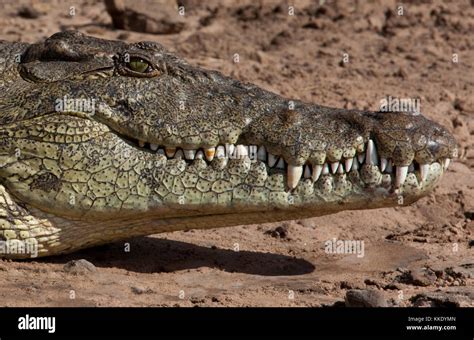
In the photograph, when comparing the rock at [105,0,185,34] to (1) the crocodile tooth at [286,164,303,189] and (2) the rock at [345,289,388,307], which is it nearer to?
(1) the crocodile tooth at [286,164,303,189]

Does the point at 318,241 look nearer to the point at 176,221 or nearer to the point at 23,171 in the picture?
the point at 176,221

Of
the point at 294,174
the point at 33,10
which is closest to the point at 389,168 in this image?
the point at 294,174

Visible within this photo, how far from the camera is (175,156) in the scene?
6.14 m

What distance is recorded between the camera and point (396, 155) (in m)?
5.96

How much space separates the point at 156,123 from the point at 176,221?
0.59 meters

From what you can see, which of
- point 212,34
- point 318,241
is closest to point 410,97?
point 212,34

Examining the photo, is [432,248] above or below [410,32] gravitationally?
below

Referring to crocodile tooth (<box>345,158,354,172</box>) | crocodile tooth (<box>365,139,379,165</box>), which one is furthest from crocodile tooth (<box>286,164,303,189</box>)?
crocodile tooth (<box>365,139,379,165</box>)

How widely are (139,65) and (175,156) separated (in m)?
0.64

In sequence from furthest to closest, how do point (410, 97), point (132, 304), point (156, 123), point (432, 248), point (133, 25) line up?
point (133, 25)
point (410, 97)
point (432, 248)
point (156, 123)
point (132, 304)

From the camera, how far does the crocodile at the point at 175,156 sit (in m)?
6.00

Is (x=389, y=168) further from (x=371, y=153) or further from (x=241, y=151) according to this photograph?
(x=241, y=151)

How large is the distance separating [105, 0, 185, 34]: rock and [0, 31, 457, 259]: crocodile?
465cm

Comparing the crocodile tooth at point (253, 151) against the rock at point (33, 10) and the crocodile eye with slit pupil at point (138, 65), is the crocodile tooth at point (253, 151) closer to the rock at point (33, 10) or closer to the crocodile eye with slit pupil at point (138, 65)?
the crocodile eye with slit pupil at point (138, 65)
